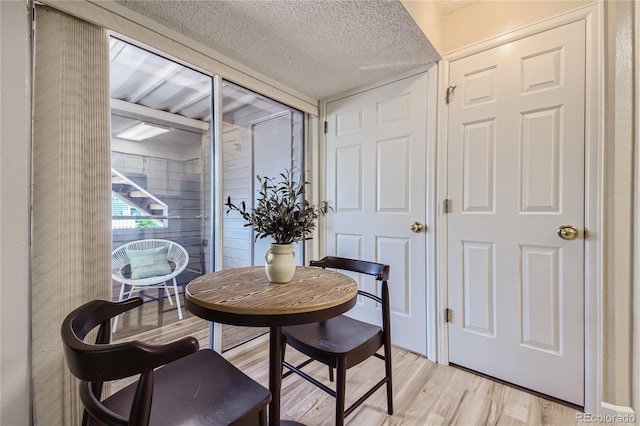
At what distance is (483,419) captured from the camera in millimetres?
1469

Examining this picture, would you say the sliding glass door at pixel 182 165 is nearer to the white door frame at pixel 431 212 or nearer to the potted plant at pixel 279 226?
the potted plant at pixel 279 226

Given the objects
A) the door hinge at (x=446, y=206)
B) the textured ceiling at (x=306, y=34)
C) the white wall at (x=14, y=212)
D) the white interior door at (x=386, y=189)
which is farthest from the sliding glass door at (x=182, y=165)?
the door hinge at (x=446, y=206)

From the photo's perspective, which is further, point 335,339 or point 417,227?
point 417,227

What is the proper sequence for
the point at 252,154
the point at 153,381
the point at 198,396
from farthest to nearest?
the point at 252,154
the point at 198,396
the point at 153,381

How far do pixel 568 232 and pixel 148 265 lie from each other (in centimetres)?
301

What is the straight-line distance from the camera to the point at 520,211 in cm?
170

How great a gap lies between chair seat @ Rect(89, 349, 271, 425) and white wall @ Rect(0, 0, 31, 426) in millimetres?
591

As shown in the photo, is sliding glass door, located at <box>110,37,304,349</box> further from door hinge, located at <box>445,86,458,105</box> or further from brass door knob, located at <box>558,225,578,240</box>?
brass door knob, located at <box>558,225,578,240</box>

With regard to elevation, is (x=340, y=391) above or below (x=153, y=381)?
below

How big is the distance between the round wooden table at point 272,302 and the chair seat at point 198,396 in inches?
7.0

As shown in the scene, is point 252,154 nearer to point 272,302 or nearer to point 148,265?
point 148,265

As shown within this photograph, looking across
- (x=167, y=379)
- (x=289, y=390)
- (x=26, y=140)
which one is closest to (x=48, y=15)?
(x=26, y=140)

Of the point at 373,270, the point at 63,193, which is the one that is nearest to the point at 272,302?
the point at 373,270

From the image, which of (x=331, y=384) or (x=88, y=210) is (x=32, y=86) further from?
(x=331, y=384)
